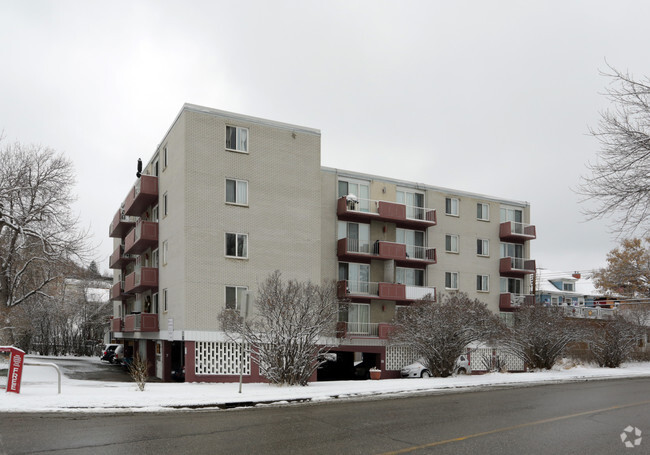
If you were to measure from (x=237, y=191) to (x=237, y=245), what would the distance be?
2.59m

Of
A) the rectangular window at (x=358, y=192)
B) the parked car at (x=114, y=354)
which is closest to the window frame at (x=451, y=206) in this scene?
the rectangular window at (x=358, y=192)

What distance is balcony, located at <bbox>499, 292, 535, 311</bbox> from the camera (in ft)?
134

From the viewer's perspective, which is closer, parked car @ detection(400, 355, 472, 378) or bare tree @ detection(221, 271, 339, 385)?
bare tree @ detection(221, 271, 339, 385)

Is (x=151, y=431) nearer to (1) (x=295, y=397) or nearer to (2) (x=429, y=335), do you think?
(1) (x=295, y=397)

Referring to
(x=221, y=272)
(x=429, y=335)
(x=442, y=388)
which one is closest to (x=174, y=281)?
(x=221, y=272)

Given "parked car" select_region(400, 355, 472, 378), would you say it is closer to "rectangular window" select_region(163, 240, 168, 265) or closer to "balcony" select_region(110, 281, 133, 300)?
"rectangular window" select_region(163, 240, 168, 265)

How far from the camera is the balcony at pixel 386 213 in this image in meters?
34.4

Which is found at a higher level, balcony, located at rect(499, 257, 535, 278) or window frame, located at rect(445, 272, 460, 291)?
balcony, located at rect(499, 257, 535, 278)

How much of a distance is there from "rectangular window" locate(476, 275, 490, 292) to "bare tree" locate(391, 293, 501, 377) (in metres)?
15.4

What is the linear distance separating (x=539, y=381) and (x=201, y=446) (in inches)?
677

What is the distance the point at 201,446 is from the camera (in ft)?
29.5

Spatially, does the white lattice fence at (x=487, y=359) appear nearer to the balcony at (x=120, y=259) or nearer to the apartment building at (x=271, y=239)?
the apartment building at (x=271, y=239)

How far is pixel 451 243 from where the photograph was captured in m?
39.7

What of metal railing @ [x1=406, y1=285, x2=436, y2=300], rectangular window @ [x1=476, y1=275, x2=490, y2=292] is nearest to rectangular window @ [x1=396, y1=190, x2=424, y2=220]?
metal railing @ [x1=406, y1=285, x2=436, y2=300]
